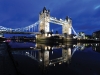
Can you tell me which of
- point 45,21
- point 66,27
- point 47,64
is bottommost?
point 47,64

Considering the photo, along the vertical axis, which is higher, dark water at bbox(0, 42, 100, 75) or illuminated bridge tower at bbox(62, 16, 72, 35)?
illuminated bridge tower at bbox(62, 16, 72, 35)

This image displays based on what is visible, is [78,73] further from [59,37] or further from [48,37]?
[59,37]

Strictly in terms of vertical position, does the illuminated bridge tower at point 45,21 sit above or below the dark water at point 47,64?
above

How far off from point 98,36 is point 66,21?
53616 mm

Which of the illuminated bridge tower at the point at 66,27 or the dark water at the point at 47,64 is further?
the illuminated bridge tower at the point at 66,27

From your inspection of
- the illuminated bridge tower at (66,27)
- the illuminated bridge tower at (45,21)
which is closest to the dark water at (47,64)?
the illuminated bridge tower at (45,21)

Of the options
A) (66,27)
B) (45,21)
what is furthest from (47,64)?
(66,27)

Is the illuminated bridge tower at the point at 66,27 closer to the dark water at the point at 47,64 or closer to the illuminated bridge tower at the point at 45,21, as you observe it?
the illuminated bridge tower at the point at 45,21

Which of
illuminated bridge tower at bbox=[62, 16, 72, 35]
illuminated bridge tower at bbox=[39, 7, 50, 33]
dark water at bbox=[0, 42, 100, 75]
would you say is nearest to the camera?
dark water at bbox=[0, 42, 100, 75]

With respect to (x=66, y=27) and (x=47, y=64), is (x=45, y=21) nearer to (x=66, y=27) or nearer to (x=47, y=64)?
(x=66, y=27)

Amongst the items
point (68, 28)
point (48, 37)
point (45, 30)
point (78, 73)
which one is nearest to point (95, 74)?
point (78, 73)

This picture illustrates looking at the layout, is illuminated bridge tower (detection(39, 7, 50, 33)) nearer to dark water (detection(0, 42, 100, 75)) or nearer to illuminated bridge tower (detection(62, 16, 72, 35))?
illuminated bridge tower (detection(62, 16, 72, 35))

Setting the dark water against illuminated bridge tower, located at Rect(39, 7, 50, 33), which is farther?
illuminated bridge tower, located at Rect(39, 7, 50, 33)

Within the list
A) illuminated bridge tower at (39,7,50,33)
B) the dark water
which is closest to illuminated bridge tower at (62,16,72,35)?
illuminated bridge tower at (39,7,50,33)
